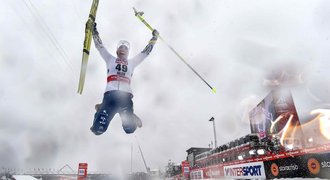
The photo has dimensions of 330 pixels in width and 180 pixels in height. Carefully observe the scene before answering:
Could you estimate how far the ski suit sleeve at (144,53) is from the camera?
867 cm

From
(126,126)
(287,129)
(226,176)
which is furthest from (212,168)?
(287,129)

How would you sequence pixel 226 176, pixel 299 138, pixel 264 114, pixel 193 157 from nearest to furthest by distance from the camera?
1. pixel 226 176
2. pixel 299 138
3. pixel 264 114
4. pixel 193 157

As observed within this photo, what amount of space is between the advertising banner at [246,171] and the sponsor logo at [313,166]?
299 centimetres

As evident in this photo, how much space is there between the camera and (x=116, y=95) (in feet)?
24.8

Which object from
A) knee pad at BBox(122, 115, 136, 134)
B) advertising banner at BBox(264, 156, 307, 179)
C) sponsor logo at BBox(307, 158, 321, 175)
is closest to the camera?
knee pad at BBox(122, 115, 136, 134)

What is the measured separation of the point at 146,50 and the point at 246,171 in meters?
10.4

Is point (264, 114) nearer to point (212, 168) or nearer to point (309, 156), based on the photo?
point (212, 168)

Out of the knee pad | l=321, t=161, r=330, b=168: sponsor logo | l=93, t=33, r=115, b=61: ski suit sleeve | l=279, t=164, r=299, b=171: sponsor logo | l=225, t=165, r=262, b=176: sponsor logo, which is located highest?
l=93, t=33, r=115, b=61: ski suit sleeve

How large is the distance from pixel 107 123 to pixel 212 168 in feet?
48.8

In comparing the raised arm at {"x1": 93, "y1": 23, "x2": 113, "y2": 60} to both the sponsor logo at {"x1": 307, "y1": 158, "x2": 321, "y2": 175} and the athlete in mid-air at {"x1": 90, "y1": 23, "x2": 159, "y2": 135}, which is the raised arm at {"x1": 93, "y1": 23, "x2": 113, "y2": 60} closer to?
the athlete in mid-air at {"x1": 90, "y1": 23, "x2": 159, "y2": 135}

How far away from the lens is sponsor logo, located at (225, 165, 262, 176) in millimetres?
14188

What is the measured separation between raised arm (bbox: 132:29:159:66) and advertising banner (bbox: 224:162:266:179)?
938cm

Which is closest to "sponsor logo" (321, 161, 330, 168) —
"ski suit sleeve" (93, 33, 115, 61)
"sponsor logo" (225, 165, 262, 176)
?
"sponsor logo" (225, 165, 262, 176)

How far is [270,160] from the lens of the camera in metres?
13.3
